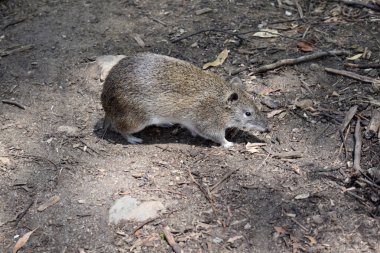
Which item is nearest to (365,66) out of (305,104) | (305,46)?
(305,46)

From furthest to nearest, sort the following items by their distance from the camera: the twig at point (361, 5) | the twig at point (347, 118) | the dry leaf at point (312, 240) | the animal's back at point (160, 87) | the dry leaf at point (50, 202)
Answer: the twig at point (361, 5)
the animal's back at point (160, 87)
the twig at point (347, 118)
the dry leaf at point (50, 202)
the dry leaf at point (312, 240)

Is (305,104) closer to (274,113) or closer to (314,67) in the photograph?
(274,113)

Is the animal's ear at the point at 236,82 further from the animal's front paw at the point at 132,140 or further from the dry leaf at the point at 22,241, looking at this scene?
the dry leaf at the point at 22,241

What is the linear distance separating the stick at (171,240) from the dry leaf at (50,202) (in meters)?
1.26

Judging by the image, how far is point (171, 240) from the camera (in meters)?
4.83

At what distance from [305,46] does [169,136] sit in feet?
8.14

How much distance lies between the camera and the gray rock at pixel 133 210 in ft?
16.7

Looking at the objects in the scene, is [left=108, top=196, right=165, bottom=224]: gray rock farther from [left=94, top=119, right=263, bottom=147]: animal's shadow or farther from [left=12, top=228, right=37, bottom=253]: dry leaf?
[left=94, top=119, right=263, bottom=147]: animal's shadow

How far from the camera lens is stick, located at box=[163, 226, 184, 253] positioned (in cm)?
474

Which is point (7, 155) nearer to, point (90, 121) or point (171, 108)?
point (90, 121)

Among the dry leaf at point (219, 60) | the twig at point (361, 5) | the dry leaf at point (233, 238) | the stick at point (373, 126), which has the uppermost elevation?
the twig at point (361, 5)

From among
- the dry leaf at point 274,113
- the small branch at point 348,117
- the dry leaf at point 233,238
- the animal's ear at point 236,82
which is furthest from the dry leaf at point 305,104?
the dry leaf at point 233,238

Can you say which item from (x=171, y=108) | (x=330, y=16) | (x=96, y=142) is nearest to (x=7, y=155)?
(x=96, y=142)

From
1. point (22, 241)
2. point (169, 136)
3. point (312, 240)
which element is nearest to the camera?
point (312, 240)
